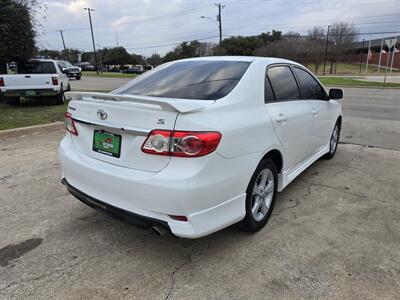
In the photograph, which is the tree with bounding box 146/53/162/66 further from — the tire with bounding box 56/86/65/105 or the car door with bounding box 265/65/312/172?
the car door with bounding box 265/65/312/172

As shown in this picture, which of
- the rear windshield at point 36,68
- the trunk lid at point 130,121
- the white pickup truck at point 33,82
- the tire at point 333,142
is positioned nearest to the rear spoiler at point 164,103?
the trunk lid at point 130,121

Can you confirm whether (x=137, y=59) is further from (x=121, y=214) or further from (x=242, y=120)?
(x=121, y=214)

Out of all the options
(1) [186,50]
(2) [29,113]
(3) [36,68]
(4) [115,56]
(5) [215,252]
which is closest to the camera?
(5) [215,252]

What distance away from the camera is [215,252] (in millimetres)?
2879

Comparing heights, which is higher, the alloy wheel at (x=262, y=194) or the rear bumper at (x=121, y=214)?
the rear bumper at (x=121, y=214)

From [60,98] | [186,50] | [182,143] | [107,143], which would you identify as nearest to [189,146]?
[182,143]

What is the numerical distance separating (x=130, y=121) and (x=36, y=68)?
10.7m

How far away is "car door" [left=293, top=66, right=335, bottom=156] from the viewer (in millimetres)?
4195

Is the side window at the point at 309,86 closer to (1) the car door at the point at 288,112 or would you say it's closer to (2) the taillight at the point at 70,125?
(1) the car door at the point at 288,112

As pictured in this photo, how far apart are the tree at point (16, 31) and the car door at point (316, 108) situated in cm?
1021

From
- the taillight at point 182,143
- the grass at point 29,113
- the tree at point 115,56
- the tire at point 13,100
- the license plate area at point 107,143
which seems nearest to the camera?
the taillight at point 182,143

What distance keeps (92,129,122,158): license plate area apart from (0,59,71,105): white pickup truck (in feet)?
30.2

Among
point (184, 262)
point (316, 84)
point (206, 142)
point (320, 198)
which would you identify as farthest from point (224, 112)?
point (316, 84)

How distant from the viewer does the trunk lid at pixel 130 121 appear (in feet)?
7.78
